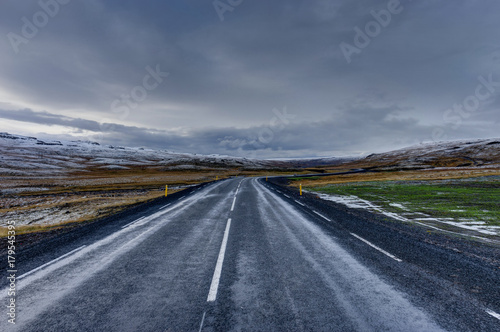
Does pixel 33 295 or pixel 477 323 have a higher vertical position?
pixel 477 323

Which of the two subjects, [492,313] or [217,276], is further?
[217,276]

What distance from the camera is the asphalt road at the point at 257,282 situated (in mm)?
3787

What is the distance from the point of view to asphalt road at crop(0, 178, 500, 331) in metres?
3.79

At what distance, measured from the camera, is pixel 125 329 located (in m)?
3.60

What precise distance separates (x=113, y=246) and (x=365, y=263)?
778 cm

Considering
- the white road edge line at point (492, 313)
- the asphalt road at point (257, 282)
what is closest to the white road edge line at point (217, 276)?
the asphalt road at point (257, 282)

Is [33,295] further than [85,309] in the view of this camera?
Yes

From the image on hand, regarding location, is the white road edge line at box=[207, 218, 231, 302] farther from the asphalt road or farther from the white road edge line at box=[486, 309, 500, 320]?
the white road edge line at box=[486, 309, 500, 320]

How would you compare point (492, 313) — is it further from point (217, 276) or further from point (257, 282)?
point (217, 276)

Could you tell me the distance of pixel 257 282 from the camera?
5.07m

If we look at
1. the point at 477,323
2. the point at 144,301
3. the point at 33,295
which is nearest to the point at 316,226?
the point at 477,323

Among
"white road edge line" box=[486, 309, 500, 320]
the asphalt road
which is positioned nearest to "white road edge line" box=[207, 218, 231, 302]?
the asphalt road

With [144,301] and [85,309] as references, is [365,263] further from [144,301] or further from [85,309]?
[85,309]

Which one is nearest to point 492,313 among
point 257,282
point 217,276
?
point 257,282
